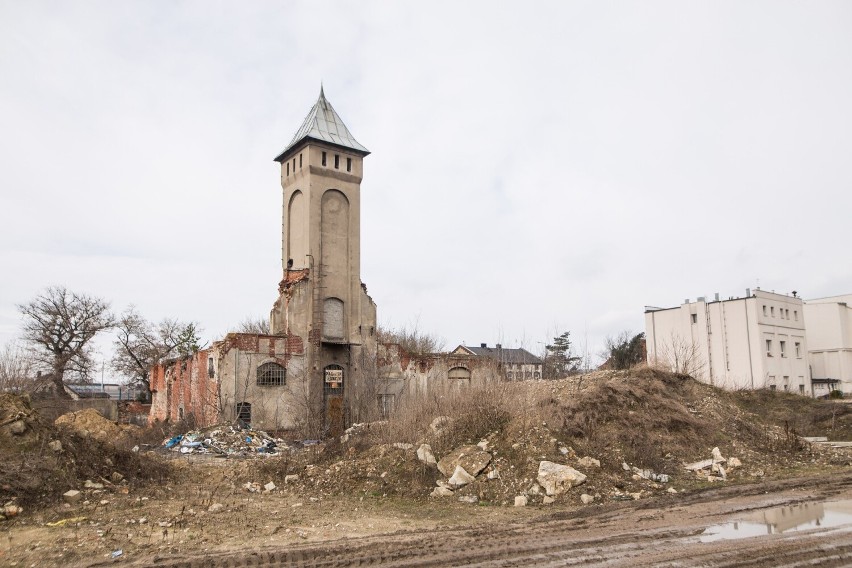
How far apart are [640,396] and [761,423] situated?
4975 millimetres

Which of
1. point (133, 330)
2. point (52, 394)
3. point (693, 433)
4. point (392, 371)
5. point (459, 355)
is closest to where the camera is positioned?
point (693, 433)

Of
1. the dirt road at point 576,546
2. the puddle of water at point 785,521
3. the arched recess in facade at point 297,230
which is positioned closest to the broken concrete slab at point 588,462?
the dirt road at point 576,546

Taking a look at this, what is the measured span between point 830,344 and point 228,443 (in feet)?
157

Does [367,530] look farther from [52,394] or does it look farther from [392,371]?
[52,394]

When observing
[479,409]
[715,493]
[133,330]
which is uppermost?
[133,330]

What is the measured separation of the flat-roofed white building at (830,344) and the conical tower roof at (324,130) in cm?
→ 3930

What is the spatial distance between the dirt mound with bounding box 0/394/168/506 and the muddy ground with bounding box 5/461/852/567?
805 mm

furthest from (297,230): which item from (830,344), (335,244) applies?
(830,344)

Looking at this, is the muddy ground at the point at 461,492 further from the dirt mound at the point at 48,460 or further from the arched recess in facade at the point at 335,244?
the arched recess in facade at the point at 335,244

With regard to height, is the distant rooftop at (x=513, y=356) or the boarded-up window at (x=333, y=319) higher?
the boarded-up window at (x=333, y=319)

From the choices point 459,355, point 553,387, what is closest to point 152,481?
point 553,387

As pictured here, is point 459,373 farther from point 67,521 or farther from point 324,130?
point 67,521

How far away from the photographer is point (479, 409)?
14203 millimetres

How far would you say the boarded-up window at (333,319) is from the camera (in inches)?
1091
